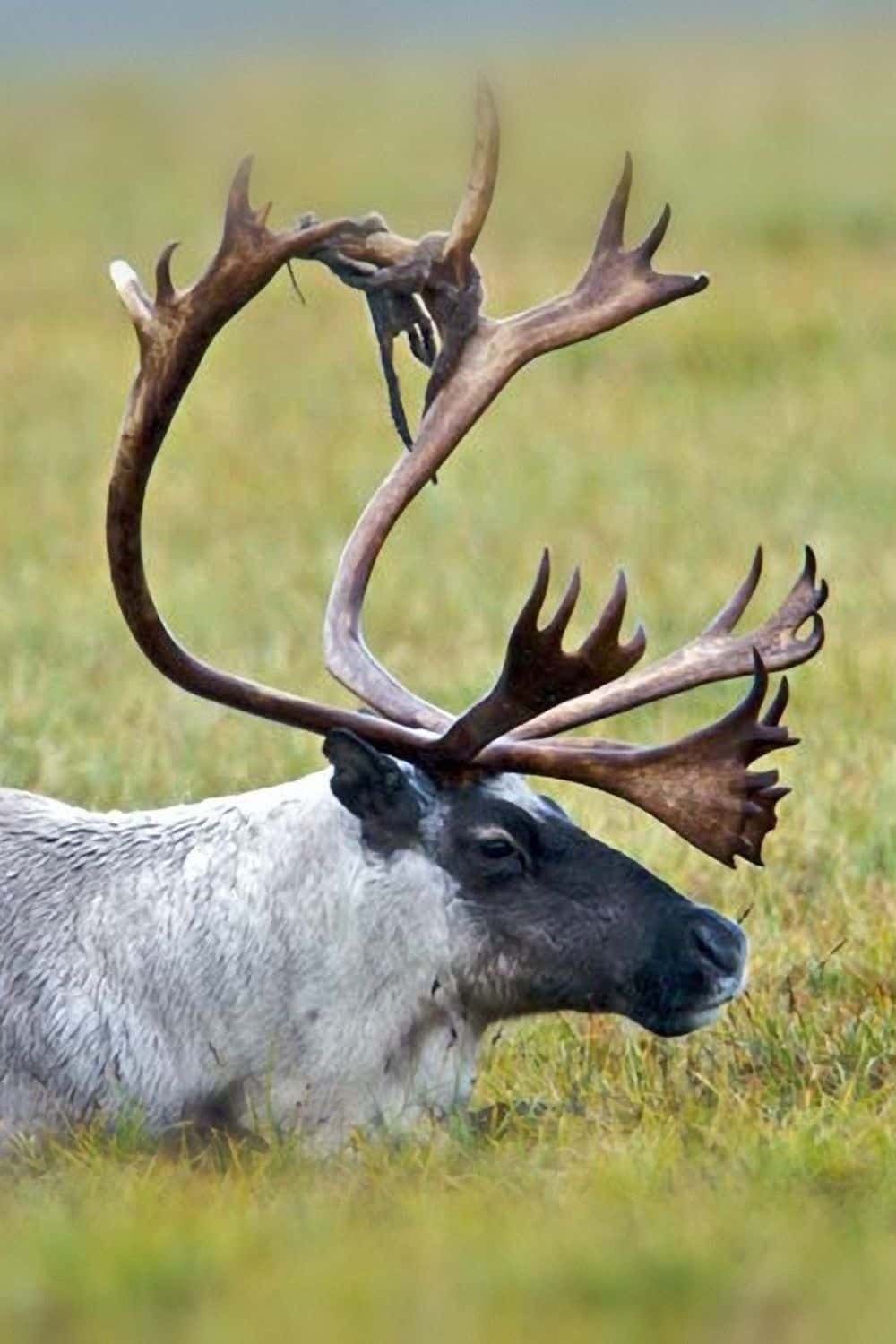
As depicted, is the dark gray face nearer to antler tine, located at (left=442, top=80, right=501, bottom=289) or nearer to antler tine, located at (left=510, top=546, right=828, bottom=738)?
antler tine, located at (left=510, top=546, right=828, bottom=738)

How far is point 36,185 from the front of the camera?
3216 centimetres

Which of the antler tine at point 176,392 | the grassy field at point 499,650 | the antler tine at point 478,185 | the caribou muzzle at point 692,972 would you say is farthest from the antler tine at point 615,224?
the grassy field at point 499,650

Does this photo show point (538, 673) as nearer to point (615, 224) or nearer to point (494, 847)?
point (494, 847)

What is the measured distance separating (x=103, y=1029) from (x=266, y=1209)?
0.95 metres

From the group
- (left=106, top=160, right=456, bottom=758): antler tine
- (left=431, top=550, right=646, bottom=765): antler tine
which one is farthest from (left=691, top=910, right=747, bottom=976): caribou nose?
(left=106, top=160, right=456, bottom=758): antler tine

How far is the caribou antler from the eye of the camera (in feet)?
19.3

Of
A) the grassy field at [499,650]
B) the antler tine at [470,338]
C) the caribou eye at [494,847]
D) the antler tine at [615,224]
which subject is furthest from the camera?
the antler tine at [470,338]

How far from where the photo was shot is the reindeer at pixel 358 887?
5840mm

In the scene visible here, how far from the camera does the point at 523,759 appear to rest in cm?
597

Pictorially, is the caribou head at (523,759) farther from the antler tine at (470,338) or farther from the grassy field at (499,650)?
the grassy field at (499,650)

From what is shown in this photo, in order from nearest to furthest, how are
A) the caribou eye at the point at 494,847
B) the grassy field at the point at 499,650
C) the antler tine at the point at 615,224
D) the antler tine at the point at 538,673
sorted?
the grassy field at the point at 499,650 < the antler tine at the point at 538,673 < the caribou eye at the point at 494,847 < the antler tine at the point at 615,224

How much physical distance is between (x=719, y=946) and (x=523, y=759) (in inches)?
19.1

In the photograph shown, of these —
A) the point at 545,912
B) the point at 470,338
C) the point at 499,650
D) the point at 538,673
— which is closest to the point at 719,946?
the point at 545,912

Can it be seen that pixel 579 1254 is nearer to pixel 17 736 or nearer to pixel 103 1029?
pixel 103 1029
